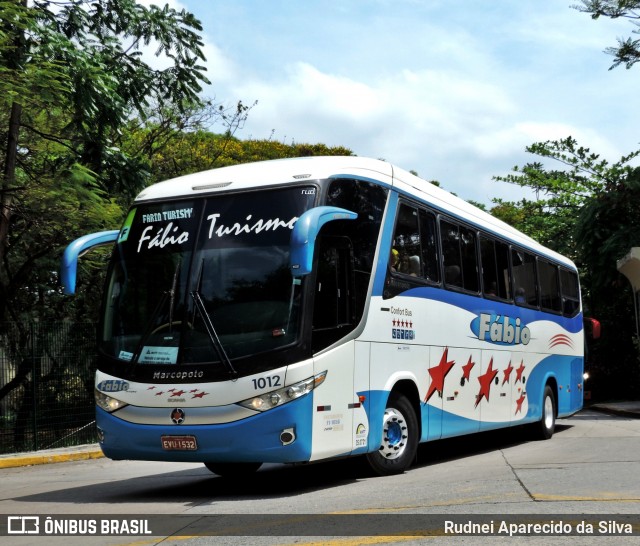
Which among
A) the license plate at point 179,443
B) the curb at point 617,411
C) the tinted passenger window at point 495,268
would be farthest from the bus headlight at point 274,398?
the curb at point 617,411

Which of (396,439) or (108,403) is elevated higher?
(108,403)

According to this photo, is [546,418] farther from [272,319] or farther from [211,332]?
[211,332]

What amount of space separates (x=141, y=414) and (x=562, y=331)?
11.0 m

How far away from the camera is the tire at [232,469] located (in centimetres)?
1151

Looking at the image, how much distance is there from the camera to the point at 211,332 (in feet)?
30.0

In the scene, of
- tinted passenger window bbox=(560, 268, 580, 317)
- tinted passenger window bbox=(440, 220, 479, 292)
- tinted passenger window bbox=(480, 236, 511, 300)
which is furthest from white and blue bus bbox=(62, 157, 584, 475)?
tinted passenger window bbox=(560, 268, 580, 317)

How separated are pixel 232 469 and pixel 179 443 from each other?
8.62 ft

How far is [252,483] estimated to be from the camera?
35.6 feet

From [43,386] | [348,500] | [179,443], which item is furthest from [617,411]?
[179,443]

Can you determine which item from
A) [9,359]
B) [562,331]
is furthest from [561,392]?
[9,359]

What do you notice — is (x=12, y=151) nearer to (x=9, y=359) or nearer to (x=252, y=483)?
(x=9, y=359)

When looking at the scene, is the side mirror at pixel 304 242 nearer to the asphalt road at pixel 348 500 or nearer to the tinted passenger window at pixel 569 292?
the asphalt road at pixel 348 500

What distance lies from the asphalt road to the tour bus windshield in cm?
154

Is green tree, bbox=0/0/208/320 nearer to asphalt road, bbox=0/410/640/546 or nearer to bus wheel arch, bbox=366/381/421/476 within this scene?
asphalt road, bbox=0/410/640/546
